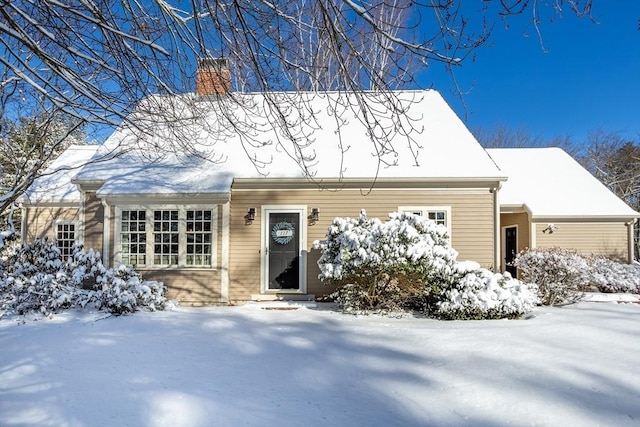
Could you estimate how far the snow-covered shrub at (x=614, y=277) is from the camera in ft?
35.7

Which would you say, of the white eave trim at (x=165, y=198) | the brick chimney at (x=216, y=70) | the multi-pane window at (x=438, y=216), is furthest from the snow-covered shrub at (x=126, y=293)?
the multi-pane window at (x=438, y=216)

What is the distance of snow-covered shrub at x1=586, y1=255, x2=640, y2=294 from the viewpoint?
35.7 ft

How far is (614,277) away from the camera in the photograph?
11.1 meters

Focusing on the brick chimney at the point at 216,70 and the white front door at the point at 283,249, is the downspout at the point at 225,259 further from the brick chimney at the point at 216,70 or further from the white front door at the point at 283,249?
the brick chimney at the point at 216,70

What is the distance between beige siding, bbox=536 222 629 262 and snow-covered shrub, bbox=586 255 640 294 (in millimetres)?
800

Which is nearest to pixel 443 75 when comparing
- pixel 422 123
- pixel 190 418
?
pixel 190 418

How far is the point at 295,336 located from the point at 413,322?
2.23m

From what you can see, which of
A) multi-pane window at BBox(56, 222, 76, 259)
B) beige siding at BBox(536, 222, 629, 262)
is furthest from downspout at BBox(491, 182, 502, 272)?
multi-pane window at BBox(56, 222, 76, 259)

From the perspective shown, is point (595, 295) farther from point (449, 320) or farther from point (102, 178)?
point (102, 178)

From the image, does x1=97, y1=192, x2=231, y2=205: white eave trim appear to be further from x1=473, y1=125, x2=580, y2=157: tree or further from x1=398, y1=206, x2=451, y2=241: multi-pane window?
x1=473, y1=125, x2=580, y2=157: tree

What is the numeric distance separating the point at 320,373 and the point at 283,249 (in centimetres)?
514

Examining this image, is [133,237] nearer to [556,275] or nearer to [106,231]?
[106,231]

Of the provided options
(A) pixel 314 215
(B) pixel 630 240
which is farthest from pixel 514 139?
(A) pixel 314 215

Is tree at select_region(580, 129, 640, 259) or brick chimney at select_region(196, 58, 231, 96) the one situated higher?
tree at select_region(580, 129, 640, 259)
